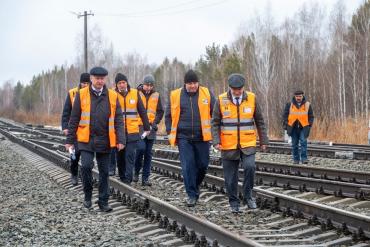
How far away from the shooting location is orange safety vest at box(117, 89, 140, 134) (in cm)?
1079

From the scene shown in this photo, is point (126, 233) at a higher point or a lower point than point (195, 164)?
lower

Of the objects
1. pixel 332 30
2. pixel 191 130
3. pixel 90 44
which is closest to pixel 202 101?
pixel 191 130

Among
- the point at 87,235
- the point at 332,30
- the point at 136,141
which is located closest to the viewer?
the point at 87,235

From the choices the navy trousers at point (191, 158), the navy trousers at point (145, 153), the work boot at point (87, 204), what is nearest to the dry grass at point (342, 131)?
the navy trousers at point (145, 153)

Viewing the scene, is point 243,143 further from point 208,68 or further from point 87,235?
point 208,68

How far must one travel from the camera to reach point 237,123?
8.07 meters

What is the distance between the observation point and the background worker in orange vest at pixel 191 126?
8.79m

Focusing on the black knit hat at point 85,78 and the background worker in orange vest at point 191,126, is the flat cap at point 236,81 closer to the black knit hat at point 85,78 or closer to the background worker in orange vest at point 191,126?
the background worker in orange vest at point 191,126

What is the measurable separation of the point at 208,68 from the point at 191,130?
62348mm

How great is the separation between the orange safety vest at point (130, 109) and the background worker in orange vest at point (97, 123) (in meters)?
2.01

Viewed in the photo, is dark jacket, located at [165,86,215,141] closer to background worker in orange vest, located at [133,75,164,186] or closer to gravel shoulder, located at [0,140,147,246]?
gravel shoulder, located at [0,140,147,246]

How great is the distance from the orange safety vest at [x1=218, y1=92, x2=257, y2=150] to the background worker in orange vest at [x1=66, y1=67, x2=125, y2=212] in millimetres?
1668

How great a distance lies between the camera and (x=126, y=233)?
278 inches

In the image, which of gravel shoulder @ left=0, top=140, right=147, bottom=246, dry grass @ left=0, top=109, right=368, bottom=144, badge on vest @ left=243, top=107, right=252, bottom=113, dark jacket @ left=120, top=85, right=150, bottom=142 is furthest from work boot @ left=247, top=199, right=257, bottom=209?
dry grass @ left=0, top=109, right=368, bottom=144
